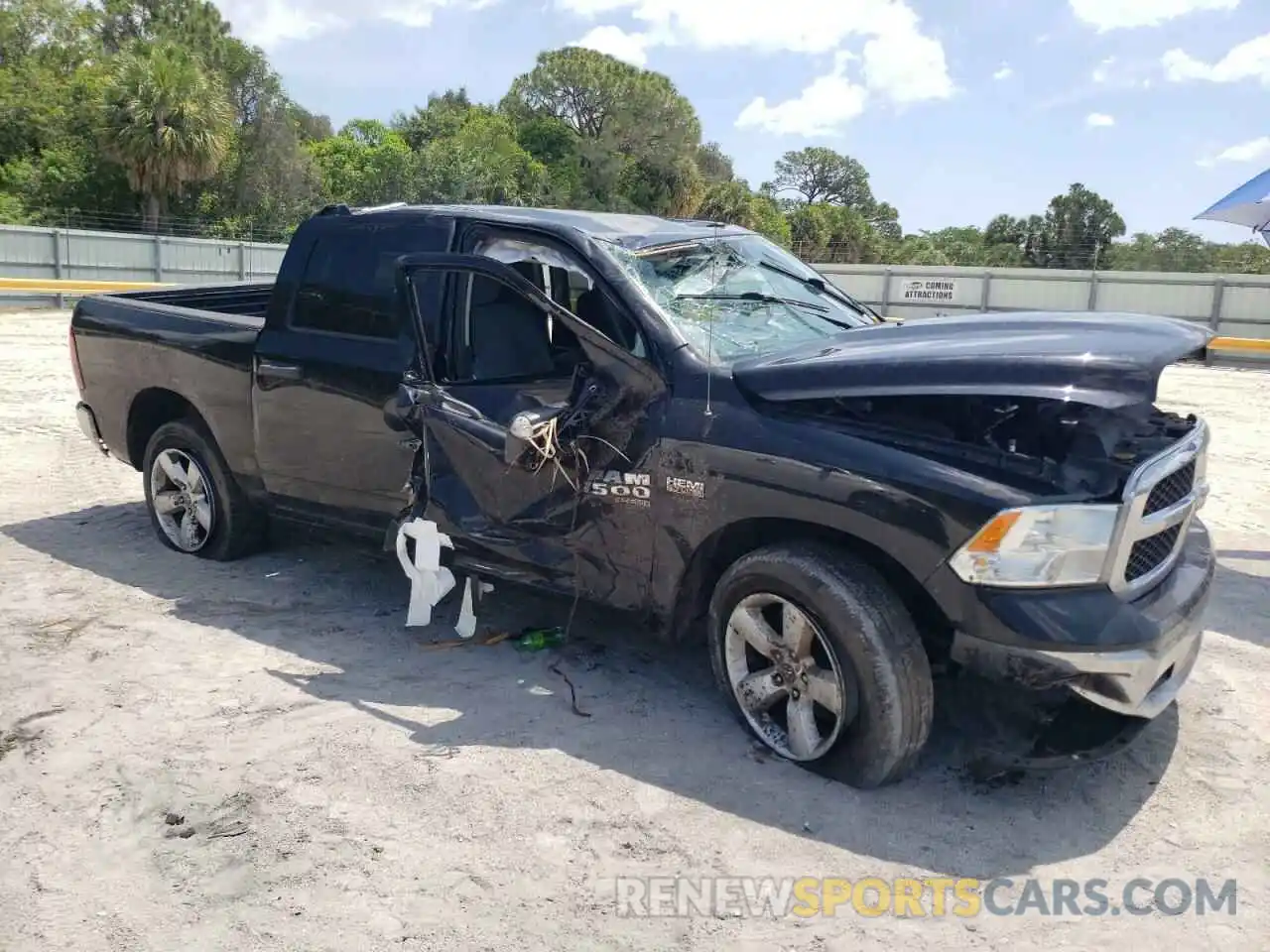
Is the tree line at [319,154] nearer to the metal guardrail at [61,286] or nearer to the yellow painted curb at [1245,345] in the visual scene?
the metal guardrail at [61,286]

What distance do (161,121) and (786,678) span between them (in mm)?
36886

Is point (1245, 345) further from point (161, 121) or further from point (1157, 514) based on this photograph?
point (161, 121)

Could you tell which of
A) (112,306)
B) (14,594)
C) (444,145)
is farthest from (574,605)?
(444,145)

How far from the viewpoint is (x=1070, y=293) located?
2362cm

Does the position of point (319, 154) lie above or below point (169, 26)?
below

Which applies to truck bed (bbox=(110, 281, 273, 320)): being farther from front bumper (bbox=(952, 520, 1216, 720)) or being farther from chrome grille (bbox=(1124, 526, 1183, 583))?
chrome grille (bbox=(1124, 526, 1183, 583))

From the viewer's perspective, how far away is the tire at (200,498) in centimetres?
590

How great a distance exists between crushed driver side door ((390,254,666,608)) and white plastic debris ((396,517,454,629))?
62 mm

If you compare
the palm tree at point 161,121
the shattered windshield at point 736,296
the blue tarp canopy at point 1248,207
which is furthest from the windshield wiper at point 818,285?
the palm tree at point 161,121

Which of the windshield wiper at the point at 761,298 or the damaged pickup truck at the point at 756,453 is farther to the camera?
the windshield wiper at the point at 761,298

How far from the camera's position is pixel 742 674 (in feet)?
12.6

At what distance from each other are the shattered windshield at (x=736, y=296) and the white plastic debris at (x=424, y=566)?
4.59 ft

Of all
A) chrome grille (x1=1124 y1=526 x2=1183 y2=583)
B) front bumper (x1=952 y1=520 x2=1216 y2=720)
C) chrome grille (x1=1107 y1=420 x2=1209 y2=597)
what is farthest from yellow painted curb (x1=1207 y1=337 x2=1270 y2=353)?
front bumper (x1=952 y1=520 x2=1216 y2=720)

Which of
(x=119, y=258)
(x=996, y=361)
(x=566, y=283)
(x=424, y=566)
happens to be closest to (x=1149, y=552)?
(x=996, y=361)
